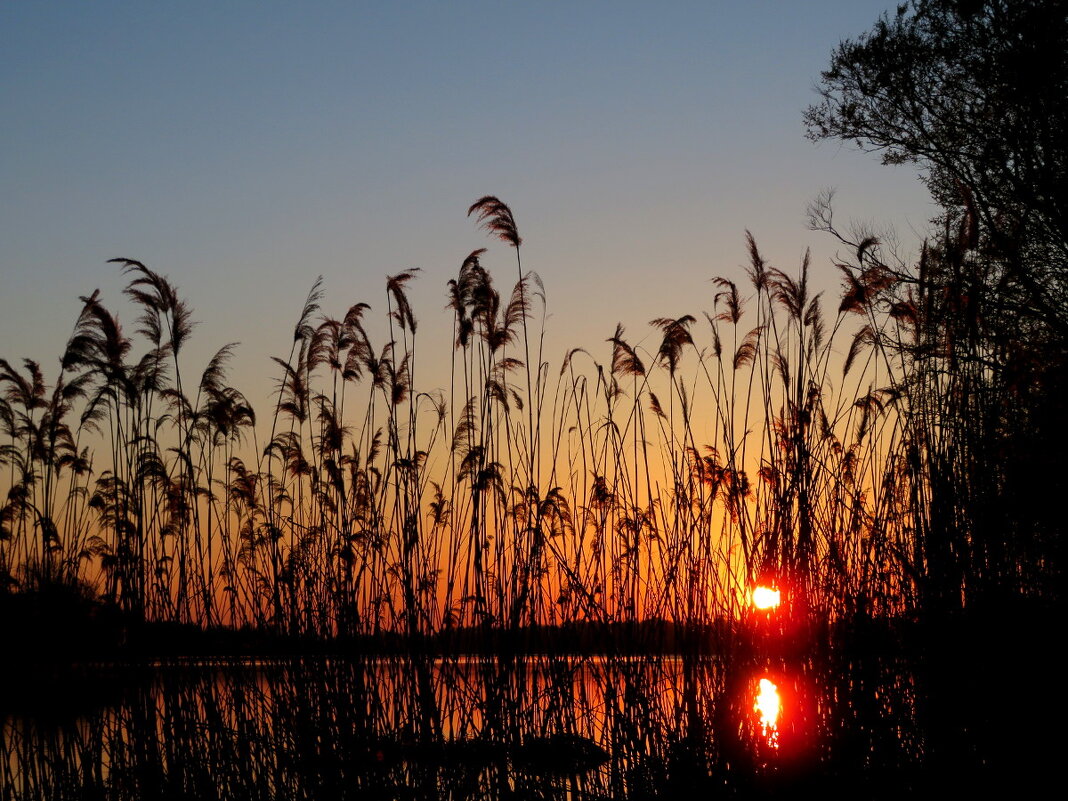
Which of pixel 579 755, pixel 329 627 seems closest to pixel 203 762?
pixel 329 627

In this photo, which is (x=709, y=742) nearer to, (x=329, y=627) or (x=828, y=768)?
(x=828, y=768)

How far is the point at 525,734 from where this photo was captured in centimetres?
424

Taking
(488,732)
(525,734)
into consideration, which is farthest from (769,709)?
(488,732)

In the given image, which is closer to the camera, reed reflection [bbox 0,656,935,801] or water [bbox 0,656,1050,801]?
water [bbox 0,656,1050,801]

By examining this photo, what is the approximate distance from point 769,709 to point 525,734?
1.02m

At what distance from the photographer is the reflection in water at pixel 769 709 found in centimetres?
389

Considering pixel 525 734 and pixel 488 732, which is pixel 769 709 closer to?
pixel 525 734

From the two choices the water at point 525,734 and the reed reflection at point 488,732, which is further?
the reed reflection at point 488,732

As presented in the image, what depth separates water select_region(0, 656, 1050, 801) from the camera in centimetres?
365

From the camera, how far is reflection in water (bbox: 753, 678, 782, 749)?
3893mm

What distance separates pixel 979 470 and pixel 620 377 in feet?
5.70

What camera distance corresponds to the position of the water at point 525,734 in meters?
3.65

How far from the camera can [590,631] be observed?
4.29 meters

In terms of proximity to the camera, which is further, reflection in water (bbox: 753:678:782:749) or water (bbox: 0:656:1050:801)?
reflection in water (bbox: 753:678:782:749)
